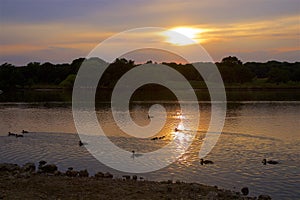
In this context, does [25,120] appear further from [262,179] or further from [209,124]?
[262,179]

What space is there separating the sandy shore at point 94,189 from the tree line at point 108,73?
10839 cm

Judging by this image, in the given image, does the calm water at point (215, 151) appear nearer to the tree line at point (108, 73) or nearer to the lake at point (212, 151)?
the lake at point (212, 151)

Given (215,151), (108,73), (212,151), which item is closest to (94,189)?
(212,151)

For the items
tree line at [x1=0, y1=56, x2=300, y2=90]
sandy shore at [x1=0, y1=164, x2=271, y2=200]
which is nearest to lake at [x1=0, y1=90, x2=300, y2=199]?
sandy shore at [x1=0, y1=164, x2=271, y2=200]

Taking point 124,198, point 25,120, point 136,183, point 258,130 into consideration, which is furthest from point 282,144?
point 25,120

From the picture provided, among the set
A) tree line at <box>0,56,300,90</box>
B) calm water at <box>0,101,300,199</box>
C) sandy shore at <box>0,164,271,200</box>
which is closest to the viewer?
sandy shore at <box>0,164,271,200</box>

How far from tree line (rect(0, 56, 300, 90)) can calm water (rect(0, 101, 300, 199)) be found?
8388cm

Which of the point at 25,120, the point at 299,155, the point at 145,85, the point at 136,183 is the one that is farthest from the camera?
the point at 145,85

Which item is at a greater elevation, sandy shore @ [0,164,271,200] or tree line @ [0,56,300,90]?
tree line @ [0,56,300,90]

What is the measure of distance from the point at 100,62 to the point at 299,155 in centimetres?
11247

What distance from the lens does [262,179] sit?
19000mm

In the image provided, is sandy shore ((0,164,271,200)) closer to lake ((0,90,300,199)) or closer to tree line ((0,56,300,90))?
lake ((0,90,300,199))

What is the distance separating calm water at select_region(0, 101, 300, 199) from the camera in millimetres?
18922

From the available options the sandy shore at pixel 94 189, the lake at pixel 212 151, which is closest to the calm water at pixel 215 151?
the lake at pixel 212 151
